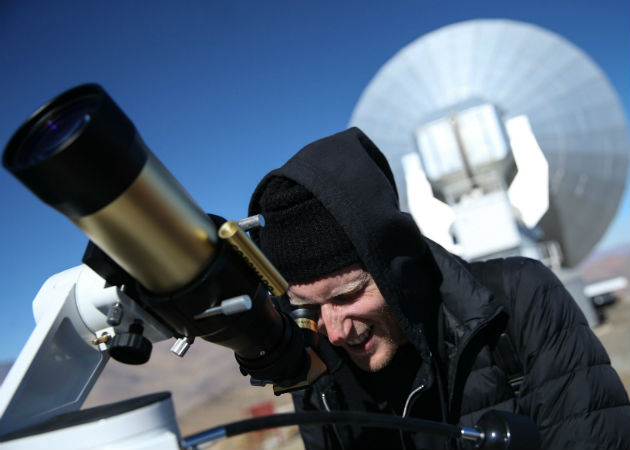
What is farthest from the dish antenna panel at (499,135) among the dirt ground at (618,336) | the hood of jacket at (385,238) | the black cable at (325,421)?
the black cable at (325,421)

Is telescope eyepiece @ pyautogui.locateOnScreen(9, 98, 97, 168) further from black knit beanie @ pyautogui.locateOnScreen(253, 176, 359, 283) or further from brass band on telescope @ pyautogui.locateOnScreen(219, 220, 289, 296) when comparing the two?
black knit beanie @ pyautogui.locateOnScreen(253, 176, 359, 283)

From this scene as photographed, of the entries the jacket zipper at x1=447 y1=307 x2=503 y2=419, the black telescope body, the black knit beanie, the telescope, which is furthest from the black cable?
the black knit beanie

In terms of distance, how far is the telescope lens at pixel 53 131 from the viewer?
2.24ft

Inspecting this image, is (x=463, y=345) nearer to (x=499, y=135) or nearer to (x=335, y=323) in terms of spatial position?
(x=335, y=323)

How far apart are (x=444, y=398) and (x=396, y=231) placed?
60 centimetres

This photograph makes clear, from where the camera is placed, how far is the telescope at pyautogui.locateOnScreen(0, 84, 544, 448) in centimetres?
67

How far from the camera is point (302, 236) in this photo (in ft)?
5.81

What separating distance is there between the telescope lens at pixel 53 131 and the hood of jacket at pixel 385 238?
41.0 inches

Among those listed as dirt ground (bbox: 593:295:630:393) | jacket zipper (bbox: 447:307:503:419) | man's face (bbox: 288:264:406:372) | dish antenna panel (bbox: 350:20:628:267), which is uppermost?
man's face (bbox: 288:264:406:372)

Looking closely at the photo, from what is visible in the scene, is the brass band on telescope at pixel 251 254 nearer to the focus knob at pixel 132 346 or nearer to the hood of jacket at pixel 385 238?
the focus knob at pixel 132 346

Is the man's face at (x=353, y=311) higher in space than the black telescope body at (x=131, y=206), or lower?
lower

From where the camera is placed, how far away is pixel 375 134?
11180 mm

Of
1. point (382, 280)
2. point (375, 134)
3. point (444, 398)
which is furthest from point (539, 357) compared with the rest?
point (375, 134)

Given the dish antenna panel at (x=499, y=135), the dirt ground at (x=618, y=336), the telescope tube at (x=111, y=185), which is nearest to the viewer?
the telescope tube at (x=111, y=185)
